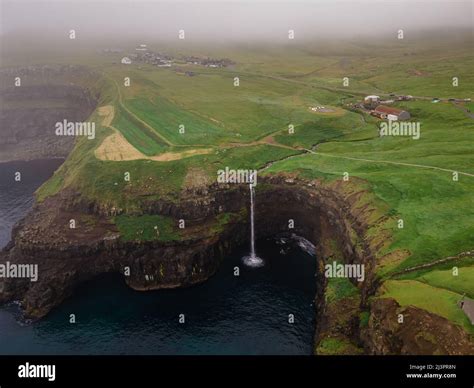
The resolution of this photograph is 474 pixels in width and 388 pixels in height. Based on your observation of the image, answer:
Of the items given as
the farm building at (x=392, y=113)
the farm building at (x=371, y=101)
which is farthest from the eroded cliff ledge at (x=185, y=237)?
the farm building at (x=371, y=101)

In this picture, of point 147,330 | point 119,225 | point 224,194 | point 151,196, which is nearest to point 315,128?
point 224,194

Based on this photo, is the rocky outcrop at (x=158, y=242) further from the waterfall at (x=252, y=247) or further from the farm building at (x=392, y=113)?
the farm building at (x=392, y=113)

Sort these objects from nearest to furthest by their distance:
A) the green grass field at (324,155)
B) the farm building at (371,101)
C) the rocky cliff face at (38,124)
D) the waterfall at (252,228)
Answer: the green grass field at (324,155)
the waterfall at (252,228)
the farm building at (371,101)
the rocky cliff face at (38,124)

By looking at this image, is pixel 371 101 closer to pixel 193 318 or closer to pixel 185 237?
pixel 185 237

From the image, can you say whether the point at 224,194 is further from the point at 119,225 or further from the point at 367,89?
the point at 367,89

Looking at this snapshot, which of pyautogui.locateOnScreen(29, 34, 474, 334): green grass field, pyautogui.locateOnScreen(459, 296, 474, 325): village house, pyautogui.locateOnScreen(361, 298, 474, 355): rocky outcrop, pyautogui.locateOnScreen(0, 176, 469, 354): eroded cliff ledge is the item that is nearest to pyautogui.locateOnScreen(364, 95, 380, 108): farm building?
pyautogui.locateOnScreen(29, 34, 474, 334): green grass field

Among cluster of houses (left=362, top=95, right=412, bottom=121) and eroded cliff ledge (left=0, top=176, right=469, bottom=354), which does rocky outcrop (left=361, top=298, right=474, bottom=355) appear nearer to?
eroded cliff ledge (left=0, top=176, right=469, bottom=354)

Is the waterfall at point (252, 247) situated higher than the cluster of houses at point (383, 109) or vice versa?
the cluster of houses at point (383, 109)

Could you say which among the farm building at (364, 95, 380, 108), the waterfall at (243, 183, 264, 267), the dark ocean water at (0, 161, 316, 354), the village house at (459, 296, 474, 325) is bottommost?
the dark ocean water at (0, 161, 316, 354)
